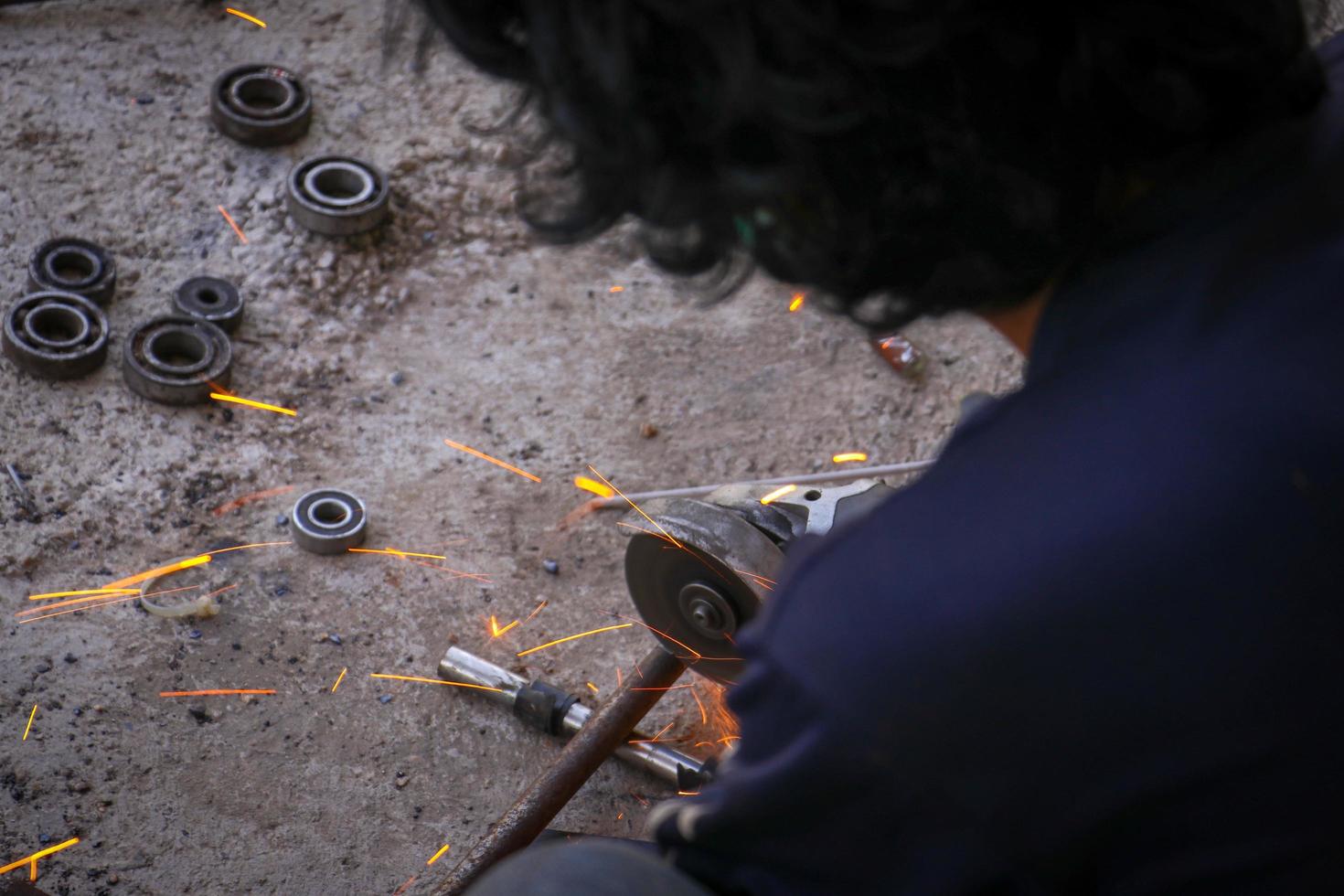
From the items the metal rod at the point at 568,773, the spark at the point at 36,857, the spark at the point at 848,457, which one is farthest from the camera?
the spark at the point at 848,457

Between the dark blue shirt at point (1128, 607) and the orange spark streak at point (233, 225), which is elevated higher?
the dark blue shirt at point (1128, 607)

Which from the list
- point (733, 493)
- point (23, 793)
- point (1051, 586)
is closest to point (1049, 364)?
point (1051, 586)

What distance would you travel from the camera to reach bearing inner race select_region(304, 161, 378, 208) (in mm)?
2795

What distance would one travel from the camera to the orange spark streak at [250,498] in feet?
7.80

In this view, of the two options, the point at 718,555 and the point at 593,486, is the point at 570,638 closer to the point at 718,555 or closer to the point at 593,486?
the point at 593,486

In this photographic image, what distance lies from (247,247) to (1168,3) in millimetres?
2320

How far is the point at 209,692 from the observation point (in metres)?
2.11

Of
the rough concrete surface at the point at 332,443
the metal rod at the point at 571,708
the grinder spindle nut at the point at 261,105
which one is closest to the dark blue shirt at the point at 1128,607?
the rough concrete surface at the point at 332,443

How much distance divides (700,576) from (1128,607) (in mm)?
980

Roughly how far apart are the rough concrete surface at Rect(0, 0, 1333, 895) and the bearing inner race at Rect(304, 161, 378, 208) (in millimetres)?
98

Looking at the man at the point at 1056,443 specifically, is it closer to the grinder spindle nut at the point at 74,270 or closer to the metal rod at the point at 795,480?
the metal rod at the point at 795,480

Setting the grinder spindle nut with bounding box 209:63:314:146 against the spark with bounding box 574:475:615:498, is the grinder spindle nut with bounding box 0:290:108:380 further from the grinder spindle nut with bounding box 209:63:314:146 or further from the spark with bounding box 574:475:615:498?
the spark with bounding box 574:475:615:498

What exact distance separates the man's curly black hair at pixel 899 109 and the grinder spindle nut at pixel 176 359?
66.7 inches

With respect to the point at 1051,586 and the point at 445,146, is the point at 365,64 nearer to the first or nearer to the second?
the point at 445,146
